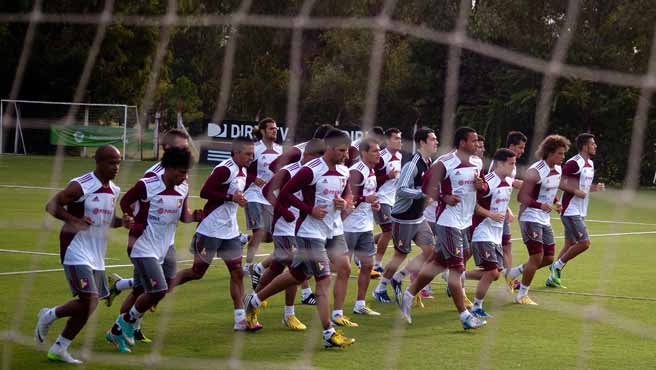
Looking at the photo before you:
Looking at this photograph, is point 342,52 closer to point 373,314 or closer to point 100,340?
point 373,314

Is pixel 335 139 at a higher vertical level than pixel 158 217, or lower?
higher

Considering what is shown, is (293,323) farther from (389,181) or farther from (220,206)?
(389,181)

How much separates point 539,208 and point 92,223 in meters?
5.00

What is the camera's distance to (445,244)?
9086mm

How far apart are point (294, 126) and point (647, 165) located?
10116 millimetres

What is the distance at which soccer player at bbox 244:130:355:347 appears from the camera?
322 inches

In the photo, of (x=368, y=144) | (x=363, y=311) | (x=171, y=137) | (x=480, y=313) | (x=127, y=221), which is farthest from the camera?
(x=368, y=144)

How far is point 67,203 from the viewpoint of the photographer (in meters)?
7.30

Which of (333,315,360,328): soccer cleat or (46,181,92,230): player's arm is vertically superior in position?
(46,181,92,230): player's arm

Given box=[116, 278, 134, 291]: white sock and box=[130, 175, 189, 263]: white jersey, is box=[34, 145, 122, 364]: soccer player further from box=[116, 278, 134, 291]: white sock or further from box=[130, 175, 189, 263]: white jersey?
box=[116, 278, 134, 291]: white sock

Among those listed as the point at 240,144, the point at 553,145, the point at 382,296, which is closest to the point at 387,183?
the point at 382,296

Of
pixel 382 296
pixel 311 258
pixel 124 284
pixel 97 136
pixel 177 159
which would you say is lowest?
pixel 97 136

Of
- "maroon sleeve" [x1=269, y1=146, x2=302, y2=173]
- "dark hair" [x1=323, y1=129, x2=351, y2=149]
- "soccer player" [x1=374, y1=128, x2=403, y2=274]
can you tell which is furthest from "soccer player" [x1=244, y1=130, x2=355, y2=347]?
"soccer player" [x1=374, y1=128, x2=403, y2=274]

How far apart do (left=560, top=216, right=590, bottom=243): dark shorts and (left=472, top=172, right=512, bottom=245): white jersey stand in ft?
6.99
